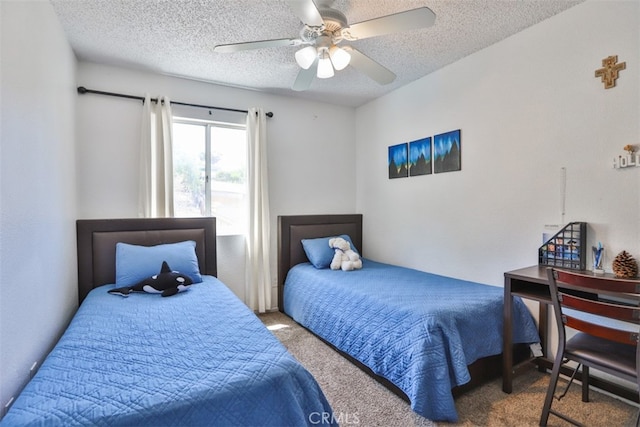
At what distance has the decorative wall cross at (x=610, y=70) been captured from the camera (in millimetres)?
1916

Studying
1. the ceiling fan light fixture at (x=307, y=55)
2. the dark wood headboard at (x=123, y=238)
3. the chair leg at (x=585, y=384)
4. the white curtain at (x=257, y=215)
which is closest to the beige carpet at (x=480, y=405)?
the chair leg at (x=585, y=384)

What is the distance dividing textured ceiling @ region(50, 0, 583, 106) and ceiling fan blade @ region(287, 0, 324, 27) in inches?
13.8

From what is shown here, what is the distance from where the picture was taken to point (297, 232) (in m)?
3.67

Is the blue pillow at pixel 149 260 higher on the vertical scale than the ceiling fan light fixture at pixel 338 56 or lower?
lower

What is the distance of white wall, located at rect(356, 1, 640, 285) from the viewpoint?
1.93m

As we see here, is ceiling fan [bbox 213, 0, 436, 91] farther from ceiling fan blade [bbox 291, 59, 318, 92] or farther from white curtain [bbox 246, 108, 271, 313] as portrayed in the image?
white curtain [bbox 246, 108, 271, 313]

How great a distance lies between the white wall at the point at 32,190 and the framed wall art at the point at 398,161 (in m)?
2.94

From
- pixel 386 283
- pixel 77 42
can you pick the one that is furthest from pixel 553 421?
pixel 77 42

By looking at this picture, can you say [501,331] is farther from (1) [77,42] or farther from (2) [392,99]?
(1) [77,42]

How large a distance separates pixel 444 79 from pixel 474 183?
1.03m

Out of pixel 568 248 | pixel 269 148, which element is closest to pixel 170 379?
pixel 568 248

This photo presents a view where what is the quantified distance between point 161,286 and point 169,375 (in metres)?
1.31

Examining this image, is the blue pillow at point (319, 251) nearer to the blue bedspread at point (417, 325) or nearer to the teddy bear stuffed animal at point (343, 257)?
the teddy bear stuffed animal at point (343, 257)

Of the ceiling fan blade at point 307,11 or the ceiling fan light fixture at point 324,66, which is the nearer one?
the ceiling fan blade at point 307,11
